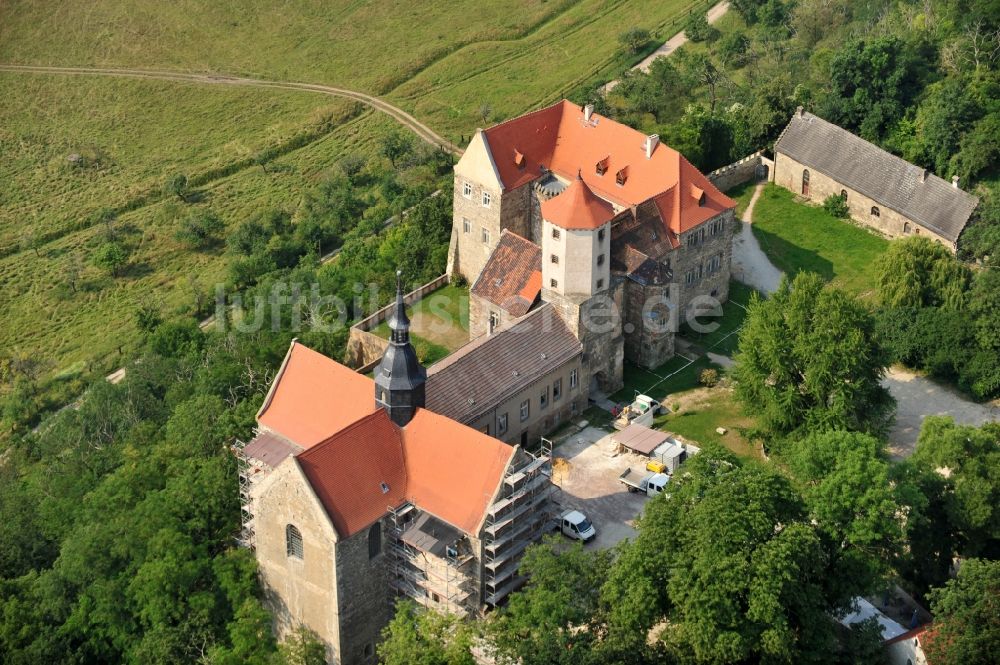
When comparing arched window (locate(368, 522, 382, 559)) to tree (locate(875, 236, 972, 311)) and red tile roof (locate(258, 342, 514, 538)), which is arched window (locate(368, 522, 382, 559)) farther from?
tree (locate(875, 236, 972, 311))

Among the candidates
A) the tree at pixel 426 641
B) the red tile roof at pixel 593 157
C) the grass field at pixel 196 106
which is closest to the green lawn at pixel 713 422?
the red tile roof at pixel 593 157

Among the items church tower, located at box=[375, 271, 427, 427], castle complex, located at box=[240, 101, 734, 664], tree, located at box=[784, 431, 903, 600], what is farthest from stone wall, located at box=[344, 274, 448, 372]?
tree, located at box=[784, 431, 903, 600]

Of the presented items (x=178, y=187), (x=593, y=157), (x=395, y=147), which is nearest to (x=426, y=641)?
(x=593, y=157)

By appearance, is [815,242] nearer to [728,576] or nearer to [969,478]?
[969,478]

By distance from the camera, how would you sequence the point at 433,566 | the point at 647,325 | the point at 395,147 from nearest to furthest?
the point at 433,566
the point at 647,325
the point at 395,147

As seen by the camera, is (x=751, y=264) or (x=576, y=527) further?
(x=751, y=264)
